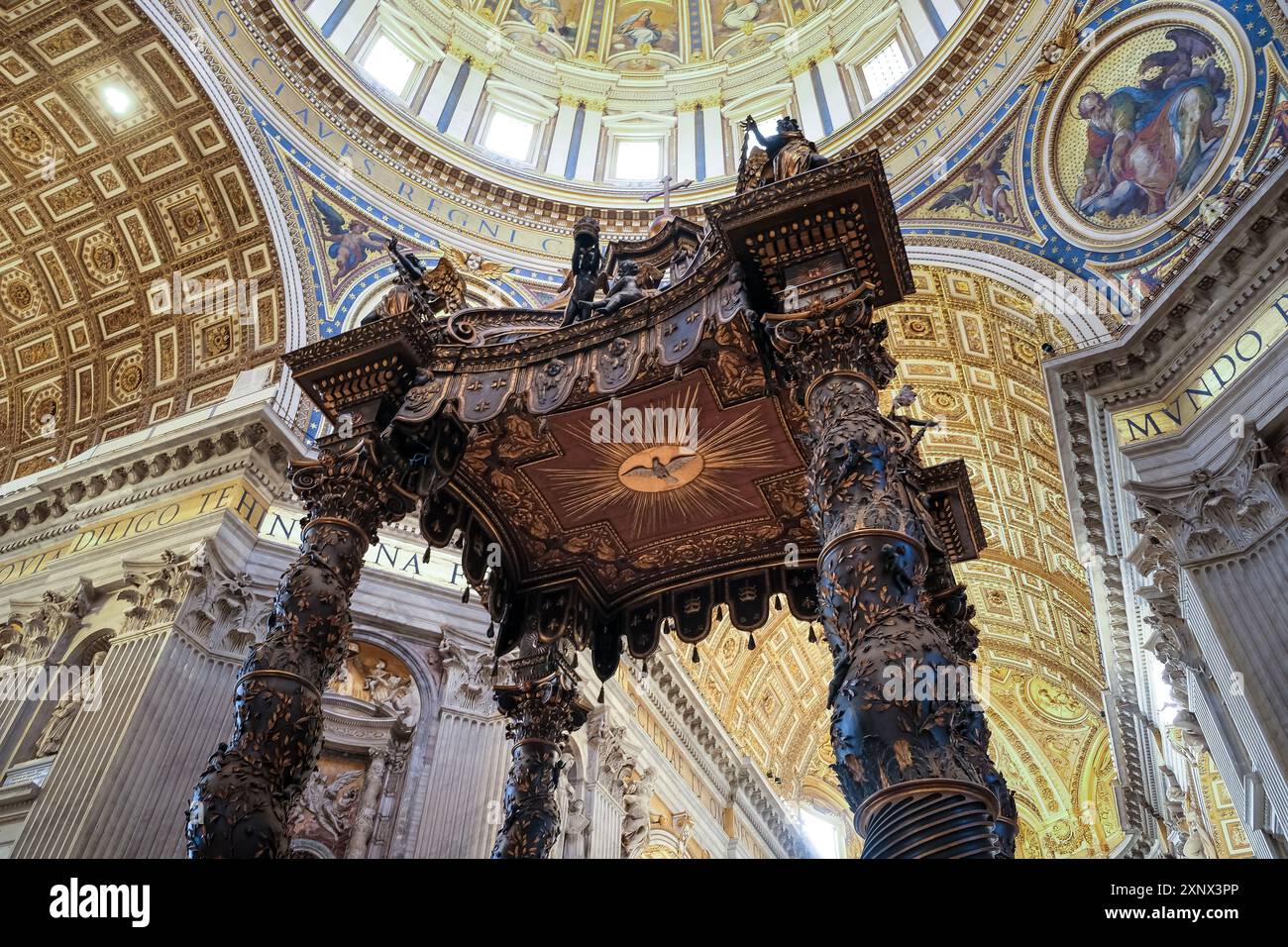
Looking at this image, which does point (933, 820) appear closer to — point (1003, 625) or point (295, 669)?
point (295, 669)

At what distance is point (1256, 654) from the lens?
7043mm

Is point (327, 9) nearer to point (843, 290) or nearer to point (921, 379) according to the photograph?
point (921, 379)

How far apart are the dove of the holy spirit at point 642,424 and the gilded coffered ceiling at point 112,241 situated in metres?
8.33

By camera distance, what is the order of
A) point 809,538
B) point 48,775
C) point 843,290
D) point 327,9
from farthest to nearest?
point 327,9, point 48,775, point 809,538, point 843,290

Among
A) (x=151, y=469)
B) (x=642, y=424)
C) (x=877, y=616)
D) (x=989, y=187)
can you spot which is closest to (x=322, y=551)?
(x=642, y=424)

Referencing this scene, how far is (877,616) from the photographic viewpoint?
3.28 meters

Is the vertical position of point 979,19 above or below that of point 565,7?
below

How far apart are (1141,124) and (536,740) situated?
9.65 metres

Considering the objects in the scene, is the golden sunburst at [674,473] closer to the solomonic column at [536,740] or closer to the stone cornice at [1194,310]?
Answer: the solomonic column at [536,740]

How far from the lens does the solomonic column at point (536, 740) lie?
20.2 feet

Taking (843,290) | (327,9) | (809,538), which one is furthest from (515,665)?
(327,9)

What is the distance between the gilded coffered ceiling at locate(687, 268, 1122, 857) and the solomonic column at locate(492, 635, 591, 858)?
26.4 feet
